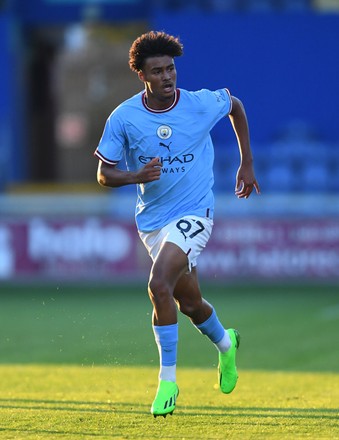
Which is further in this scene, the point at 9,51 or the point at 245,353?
A: the point at 9,51

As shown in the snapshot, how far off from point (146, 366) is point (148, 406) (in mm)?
2725

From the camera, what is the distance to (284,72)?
21.2 metres

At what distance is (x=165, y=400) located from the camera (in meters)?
6.82

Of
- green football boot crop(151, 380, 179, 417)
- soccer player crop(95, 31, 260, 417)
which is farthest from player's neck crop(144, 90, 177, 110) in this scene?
green football boot crop(151, 380, 179, 417)

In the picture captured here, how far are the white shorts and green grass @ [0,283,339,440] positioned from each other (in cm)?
104

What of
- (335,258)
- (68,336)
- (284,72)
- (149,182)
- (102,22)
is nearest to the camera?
(149,182)

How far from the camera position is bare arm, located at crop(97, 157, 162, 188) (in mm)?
6973

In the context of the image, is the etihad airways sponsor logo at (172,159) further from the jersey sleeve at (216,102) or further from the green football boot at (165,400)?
the green football boot at (165,400)

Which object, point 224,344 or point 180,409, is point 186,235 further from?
point 180,409

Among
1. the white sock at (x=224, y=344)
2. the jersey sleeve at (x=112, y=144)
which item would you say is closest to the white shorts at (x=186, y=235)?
the jersey sleeve at (x=112, y=144)

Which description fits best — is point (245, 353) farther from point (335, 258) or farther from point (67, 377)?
point (335, 258)

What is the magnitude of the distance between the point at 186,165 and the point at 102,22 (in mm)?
15883

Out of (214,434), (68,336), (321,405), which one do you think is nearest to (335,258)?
(68,336)

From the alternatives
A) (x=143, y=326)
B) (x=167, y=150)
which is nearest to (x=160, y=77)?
(x=167, y=150)
